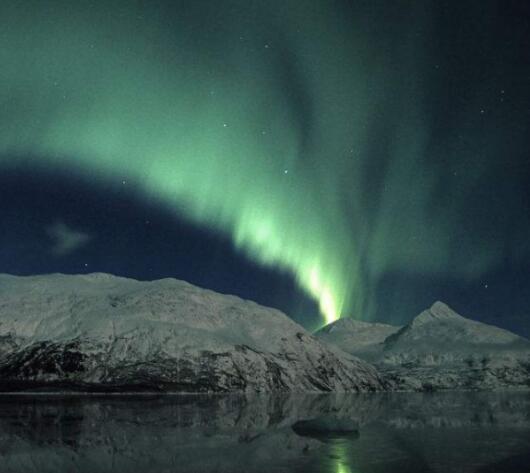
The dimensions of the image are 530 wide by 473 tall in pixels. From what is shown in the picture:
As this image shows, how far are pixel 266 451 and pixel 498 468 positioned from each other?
1903cm

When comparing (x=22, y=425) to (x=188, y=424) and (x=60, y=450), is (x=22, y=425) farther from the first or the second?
(x=60, y=450)

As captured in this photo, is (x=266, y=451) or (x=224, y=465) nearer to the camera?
(x=224, y=465)

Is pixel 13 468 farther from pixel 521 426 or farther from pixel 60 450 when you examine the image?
pixel 521 426

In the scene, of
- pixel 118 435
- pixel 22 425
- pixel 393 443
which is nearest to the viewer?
pixel 393 443

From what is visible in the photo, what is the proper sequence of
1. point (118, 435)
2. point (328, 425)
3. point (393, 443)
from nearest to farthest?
point (393, 443) < point (118, 435) < point (328, 425)

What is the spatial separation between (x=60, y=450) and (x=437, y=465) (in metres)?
32.1

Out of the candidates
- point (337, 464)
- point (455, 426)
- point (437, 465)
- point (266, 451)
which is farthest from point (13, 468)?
point (455, 426)

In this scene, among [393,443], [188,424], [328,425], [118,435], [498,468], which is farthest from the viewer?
[188,424]

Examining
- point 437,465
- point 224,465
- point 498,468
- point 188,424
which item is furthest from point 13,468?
point 188,424

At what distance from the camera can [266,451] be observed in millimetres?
46781

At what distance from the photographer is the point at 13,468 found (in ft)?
125

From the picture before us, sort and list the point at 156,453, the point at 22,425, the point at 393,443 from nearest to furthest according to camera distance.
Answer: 1. the point at 156,453
2. the point at 393,443
3. the point at 22,425

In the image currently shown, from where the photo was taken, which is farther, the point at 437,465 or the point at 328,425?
the point at 328,425

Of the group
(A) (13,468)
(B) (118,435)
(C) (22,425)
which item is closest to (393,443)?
(B) (118,435)
